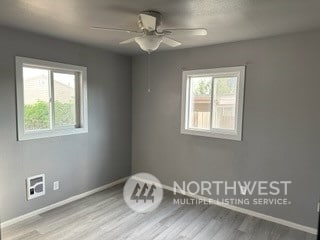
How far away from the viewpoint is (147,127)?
4172 millimetres

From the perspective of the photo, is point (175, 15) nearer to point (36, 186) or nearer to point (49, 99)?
point (49, 99)

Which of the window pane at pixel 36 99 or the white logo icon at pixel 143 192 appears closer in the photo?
the window pane at pixel 36 99

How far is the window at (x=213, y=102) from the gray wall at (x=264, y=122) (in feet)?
0.33

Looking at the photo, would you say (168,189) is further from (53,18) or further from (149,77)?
(53,18)

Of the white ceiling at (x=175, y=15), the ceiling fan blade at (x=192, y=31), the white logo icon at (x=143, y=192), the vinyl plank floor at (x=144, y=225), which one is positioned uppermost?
the white ceiling at (x=175, y=15)

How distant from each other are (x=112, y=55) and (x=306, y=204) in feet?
11.6

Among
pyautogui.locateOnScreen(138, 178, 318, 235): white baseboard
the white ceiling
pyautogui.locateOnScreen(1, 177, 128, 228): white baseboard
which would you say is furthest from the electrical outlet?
the white ceiling

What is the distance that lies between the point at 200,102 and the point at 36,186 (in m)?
2.63

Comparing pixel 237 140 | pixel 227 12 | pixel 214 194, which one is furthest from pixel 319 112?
pixel 214 194

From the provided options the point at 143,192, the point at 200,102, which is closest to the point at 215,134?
the point at 200,102

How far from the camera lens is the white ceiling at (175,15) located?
6.34 ft

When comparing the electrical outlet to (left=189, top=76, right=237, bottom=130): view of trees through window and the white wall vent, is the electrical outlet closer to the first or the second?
the white wall vent

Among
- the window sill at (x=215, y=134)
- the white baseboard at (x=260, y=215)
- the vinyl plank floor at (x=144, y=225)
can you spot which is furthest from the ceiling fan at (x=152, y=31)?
the white baseboard at (x=260, y=215)

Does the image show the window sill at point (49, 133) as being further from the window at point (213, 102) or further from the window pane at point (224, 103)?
the window pane at point (224, 103)
